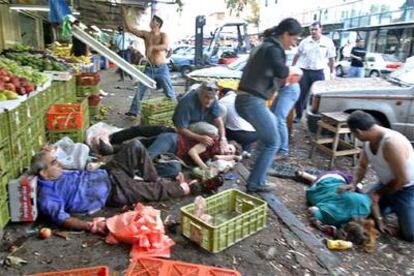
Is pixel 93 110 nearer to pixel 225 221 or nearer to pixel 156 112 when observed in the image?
pixel 156 112

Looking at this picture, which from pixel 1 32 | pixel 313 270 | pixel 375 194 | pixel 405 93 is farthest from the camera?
pixel 1 32

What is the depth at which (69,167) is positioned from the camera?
427 cm

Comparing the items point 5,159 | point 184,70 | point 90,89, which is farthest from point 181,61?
point 5,159

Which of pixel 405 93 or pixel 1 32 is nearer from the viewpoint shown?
pixel 405 93

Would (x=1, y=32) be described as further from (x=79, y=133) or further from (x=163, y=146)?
(x=163, y=146)

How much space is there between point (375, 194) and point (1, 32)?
9.54 m

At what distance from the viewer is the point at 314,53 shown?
7508 mm

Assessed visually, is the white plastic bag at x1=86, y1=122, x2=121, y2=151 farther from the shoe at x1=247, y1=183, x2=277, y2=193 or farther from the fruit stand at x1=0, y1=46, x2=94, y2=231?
the shoe at x1=247, y1=183, x2=277, y2=193

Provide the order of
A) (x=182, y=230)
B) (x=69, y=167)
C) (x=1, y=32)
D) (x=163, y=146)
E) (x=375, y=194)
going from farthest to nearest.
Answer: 1. (x=1, y=32)
2. (x=163, y=146)
3. (x=69, y=167)
4. (x=375, y=194)
5. (x=182, y=230)

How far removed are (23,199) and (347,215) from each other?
3.04 meters

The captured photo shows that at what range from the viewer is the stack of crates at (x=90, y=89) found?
765 centimetres

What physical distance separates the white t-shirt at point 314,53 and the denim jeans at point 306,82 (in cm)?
11

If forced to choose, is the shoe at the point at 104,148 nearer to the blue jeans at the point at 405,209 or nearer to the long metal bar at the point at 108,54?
the long metal bar at the point at 108,54

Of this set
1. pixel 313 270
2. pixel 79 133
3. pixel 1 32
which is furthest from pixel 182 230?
pixel 1 32
